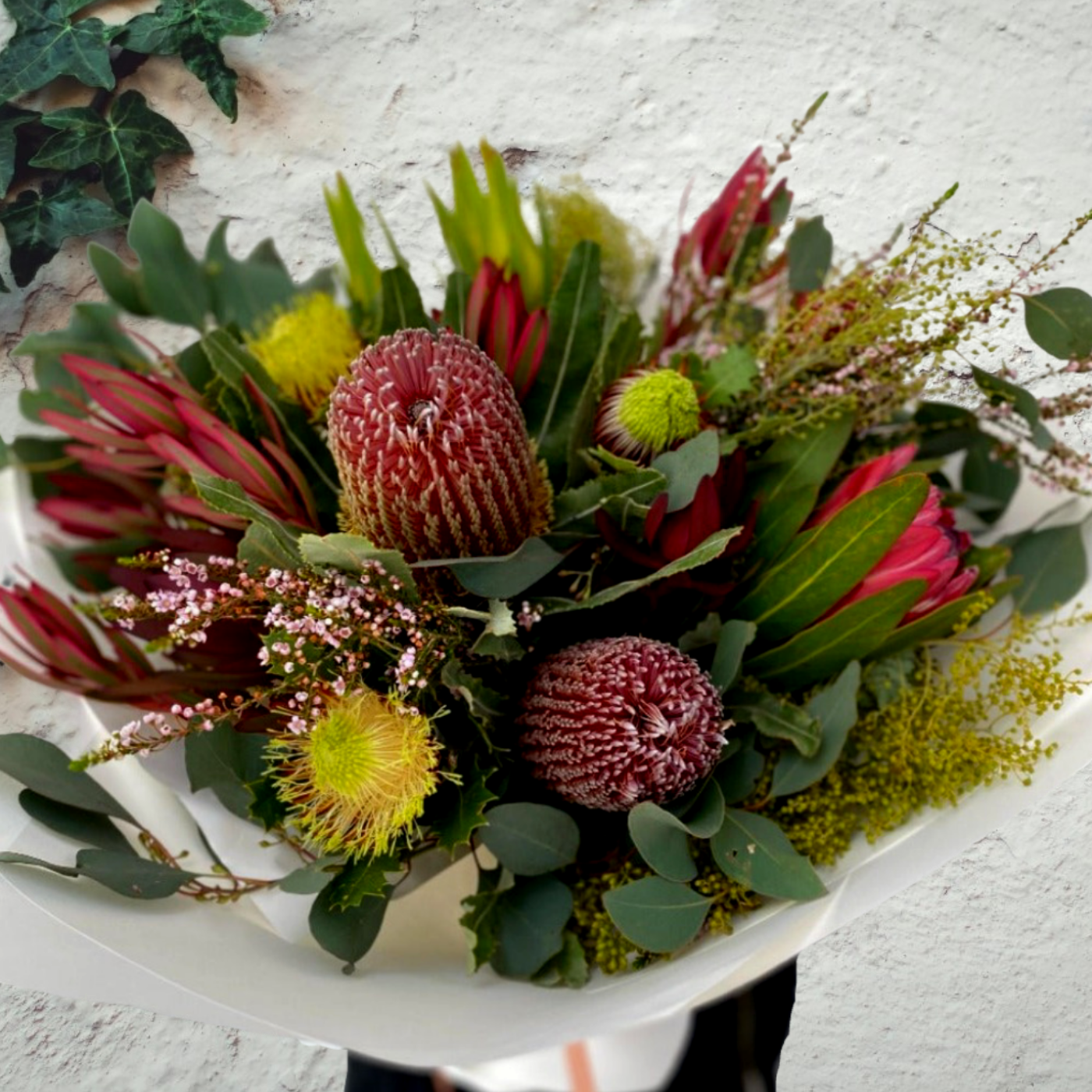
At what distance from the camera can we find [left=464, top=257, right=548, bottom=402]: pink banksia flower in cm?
50

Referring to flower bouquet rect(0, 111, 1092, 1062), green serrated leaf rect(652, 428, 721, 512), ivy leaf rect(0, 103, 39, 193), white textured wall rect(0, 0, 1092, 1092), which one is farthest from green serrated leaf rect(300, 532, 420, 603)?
ivy leaf rect(0, 103, 39, 193)

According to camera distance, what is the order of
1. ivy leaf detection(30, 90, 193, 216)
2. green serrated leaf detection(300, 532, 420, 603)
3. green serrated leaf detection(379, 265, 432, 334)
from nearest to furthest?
green serrated leaf detection(300, 532, 420, 603) → green serrated leaf detection(379, 265, 432, 334) → ivy leaf detection(30, 90, 193, 216)

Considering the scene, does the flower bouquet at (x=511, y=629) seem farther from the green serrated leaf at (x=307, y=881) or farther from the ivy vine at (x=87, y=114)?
the ivy vine at (x=87, y=114)

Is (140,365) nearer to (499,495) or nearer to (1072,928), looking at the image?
(499,495)

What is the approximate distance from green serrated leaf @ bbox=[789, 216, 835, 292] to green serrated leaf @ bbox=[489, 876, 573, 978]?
307 mm

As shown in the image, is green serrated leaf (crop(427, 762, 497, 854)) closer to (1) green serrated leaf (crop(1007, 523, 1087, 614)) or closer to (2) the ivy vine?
(1) green serrated leaf (crop(1007, 523, 1087, 614))

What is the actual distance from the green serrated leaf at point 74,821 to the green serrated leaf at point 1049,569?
416 millimetres

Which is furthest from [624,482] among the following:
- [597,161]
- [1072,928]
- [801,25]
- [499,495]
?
[1072,928]

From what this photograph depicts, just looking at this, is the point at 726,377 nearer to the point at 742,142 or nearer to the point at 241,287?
the point at 241,287

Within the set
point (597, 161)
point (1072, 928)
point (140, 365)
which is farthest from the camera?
point (1072, 928)

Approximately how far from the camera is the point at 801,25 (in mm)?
1055

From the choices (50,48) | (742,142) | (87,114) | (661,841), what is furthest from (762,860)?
(50,48)

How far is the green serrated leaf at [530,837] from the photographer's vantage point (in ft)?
1.47

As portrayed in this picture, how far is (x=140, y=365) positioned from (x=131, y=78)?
628mm
